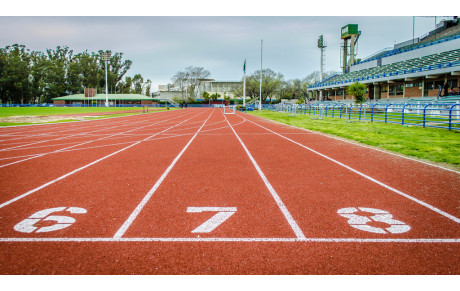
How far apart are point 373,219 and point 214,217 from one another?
217 centimetres

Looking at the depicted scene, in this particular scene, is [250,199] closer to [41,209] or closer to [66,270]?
[66,270]

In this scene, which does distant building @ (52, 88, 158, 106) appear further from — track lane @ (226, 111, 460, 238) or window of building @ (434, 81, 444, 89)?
track lane @ (226, 111, 460, 238)

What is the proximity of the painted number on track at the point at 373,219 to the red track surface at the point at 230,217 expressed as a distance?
0.05 feet

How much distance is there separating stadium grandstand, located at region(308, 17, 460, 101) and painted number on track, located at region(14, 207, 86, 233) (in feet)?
90.5

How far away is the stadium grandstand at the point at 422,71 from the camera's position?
30.2 metres

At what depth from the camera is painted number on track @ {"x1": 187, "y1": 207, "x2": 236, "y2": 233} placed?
12.2ft

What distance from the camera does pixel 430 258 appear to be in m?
3.04

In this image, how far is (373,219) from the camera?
13.3 ft

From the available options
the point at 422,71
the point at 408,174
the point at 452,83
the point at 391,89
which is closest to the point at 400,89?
the point at 391,89

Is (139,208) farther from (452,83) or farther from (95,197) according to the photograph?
(452,83)

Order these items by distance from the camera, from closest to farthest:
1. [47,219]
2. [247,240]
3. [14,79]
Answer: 1. [247,240]
2. [47,219]
3. [14,79]

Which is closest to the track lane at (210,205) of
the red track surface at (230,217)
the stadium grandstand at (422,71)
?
the red track surface at (230,217)

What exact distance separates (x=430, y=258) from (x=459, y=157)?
21.9 ft

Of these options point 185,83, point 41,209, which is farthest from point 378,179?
point 185,83
